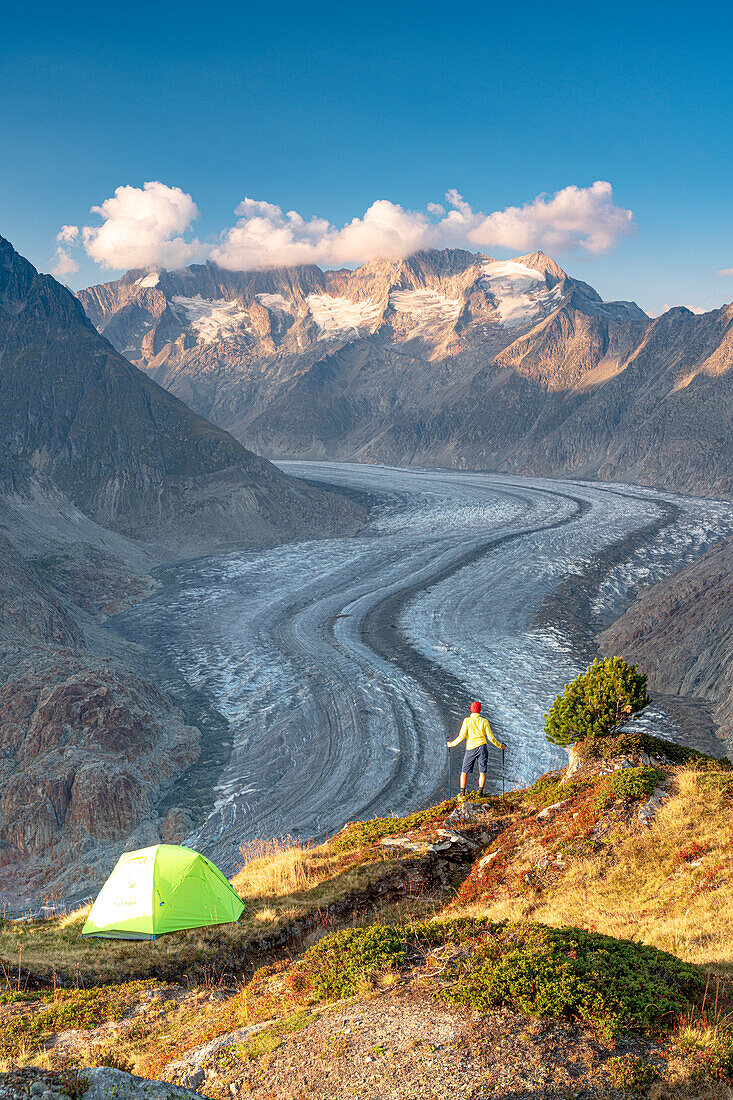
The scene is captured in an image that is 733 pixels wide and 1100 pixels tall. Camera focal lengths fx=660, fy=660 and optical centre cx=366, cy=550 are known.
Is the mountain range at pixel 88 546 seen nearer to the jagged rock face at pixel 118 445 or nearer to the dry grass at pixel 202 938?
the jagged rock face at pixel 118 445

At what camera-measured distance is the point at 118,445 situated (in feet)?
317

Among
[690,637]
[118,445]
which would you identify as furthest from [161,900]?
[118,445]

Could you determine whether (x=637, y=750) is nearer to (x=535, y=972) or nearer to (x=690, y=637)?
(x=535, y=972)

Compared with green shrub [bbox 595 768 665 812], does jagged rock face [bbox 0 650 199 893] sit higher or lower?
lower

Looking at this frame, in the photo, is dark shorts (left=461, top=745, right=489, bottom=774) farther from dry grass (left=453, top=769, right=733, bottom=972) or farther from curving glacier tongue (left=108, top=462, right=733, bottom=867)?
curving glacier tongue (left=108, top=462, right=733, bottom=867)

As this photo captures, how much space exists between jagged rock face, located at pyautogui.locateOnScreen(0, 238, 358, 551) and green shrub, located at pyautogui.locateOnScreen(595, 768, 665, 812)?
7528cm

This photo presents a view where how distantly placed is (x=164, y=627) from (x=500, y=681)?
93.0 ft

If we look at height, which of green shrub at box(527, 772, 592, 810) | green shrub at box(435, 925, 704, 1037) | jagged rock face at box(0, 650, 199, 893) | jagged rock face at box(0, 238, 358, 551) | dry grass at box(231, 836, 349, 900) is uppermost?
jagged rock face at box(0, 238, 358, 551)

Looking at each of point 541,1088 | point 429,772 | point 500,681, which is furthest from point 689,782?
point 500,681

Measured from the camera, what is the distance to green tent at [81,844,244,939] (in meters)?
11.5

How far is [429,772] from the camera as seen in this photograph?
98.2 feet

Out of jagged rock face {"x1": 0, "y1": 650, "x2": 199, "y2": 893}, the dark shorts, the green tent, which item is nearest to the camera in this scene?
the green tent

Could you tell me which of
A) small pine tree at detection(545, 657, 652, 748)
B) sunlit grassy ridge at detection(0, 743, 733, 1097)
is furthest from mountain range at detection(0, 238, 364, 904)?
small pine tree at detection(545, 657, 652, 748)

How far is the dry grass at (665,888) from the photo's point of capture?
823cm
